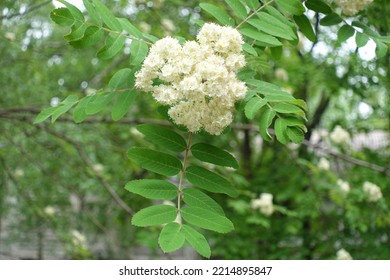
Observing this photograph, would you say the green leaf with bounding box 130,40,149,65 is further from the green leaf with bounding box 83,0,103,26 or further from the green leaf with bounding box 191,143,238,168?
the green leaf with bounding box 191,143,238,168

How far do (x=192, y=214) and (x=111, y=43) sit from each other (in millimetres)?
563

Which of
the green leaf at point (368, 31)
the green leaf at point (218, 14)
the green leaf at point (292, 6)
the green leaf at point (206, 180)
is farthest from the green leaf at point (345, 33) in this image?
the green leaf at point (206, 180)

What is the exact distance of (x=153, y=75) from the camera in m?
1.51

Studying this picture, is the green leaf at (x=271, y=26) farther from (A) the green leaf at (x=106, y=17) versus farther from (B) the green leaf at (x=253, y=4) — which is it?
(A) the green leaf at (x=106, y=17)

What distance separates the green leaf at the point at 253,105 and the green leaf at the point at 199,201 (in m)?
0.29

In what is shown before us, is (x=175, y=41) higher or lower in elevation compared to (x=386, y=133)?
higher

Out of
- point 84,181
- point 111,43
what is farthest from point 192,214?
point 84,181

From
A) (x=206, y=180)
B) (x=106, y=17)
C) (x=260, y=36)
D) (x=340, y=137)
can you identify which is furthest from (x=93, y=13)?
(x=340, y=137)

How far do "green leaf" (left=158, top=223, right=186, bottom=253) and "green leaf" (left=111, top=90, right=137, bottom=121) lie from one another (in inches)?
16.3

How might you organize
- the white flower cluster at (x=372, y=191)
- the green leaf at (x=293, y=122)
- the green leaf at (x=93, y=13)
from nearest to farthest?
the green leaf at (x=293, y=122), the green leaf at (x=93, y=13), the white flower cluster at (x=372, y=191)

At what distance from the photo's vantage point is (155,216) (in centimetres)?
150

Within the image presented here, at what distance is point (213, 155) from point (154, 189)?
8.6 inches

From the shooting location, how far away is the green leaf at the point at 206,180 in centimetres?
165
